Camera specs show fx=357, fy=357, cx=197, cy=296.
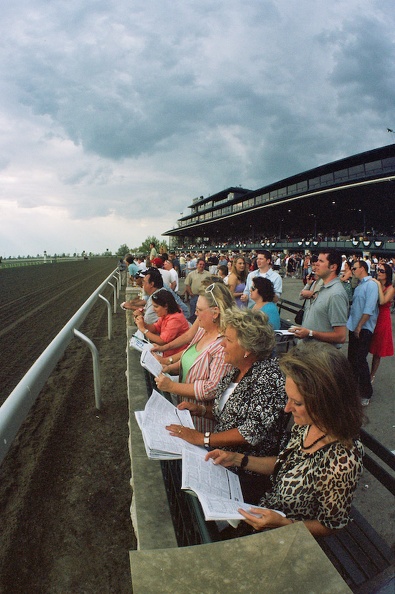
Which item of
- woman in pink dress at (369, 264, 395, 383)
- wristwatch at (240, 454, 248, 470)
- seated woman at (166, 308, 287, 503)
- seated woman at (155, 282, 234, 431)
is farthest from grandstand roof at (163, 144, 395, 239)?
wristwatch at (240, 454, 248, 470)

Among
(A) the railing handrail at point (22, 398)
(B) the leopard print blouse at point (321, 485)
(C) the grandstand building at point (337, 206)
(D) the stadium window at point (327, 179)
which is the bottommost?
(B) the leopard print blouse at point (321, 485)

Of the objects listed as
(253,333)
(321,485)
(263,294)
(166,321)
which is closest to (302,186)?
(263,294)

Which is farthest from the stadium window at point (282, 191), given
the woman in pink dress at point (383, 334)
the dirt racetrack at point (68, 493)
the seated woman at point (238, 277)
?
the dirt racetrack at point (68, 493)

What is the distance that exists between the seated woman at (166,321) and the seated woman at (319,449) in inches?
105

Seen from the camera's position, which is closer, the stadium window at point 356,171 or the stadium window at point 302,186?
the stadium window at point 356,171

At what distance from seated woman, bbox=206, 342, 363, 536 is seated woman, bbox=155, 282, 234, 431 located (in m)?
0.95

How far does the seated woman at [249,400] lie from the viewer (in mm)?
2061

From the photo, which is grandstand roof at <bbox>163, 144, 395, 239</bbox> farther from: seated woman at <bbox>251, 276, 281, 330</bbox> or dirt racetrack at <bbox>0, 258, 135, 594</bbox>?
dirt racetrack at <bbox>0, 258, 135, 594</bbox>

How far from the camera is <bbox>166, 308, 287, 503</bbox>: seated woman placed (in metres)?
2.06

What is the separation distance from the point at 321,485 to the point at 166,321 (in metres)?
3.09

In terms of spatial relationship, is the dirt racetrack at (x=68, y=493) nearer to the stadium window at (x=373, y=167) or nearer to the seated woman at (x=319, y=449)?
the seated woman at (x=319, y=449)

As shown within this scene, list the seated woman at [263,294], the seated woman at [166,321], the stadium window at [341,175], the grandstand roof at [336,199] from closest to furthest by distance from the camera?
the seated woman at [166,321], the seated woman at [263,294], the grandstand roof at [336,199], the stadium window at [341,175]

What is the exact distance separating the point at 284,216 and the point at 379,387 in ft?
140

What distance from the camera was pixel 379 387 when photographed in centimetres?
521
